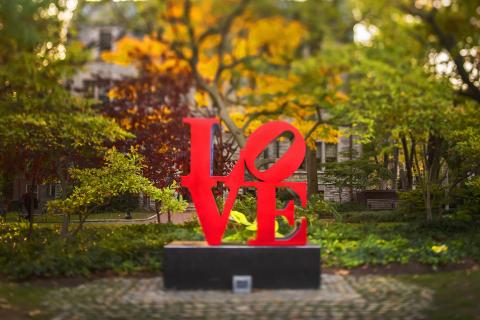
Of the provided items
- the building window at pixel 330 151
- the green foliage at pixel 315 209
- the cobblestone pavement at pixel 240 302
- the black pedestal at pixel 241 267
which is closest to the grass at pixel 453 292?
the cobblestone pavement at pixel 240 302

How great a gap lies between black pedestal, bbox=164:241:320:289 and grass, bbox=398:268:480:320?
2268mm

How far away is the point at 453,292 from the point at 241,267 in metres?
3.89

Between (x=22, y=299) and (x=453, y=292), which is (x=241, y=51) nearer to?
(x=453, y=292)

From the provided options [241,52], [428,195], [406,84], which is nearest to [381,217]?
[428,195]

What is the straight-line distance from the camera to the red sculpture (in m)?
11.5

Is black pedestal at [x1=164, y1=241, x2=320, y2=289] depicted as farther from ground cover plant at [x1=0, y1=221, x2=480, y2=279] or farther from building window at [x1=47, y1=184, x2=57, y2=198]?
building window at [x1=47, y1=184, x2=57, y2=198]

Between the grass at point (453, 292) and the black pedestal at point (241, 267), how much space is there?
7.44 ft

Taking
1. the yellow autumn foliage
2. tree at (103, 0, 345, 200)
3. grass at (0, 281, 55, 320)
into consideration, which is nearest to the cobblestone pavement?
grass at (0, 281, 55, 320)

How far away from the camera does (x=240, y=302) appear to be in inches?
389

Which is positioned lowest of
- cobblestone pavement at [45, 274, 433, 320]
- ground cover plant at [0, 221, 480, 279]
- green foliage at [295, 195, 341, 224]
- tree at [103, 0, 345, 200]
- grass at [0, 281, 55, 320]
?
grass at [0, 281, 55, 320]

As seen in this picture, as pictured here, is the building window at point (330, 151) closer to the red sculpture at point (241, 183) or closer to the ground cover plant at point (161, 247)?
the ground cover plant at point (161, 247)

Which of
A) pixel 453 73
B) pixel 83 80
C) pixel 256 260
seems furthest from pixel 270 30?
pixel 83 80

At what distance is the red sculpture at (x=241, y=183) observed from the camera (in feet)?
37.9

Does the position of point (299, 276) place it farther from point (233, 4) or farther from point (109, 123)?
point (233, 4)
